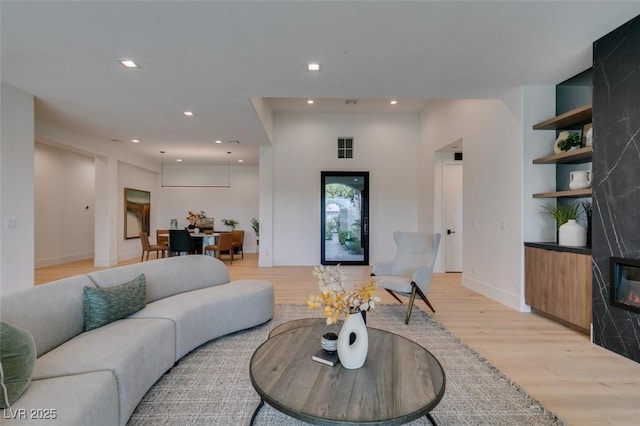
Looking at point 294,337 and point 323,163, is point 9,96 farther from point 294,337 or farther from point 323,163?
point 323,163

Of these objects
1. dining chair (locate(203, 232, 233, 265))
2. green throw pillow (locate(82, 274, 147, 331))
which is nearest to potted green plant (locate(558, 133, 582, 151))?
green throw pillow (locate(82, 274, 147, 331))

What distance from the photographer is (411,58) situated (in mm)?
3119

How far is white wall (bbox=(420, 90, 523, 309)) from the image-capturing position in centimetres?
408

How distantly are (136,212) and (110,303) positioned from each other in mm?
7262

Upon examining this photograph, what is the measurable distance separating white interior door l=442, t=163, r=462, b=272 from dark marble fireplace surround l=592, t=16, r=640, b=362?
3.53 m

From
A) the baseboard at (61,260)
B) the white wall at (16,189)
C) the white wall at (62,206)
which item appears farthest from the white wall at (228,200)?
the white wall at (16,189)

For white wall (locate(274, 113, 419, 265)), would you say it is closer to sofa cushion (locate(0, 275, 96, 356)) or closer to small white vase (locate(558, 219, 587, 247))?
small white vase (locate(558, 219, 587, 247))

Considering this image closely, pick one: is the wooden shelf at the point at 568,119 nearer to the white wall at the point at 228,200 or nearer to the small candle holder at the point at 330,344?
the small candle holder at the point at 330,344

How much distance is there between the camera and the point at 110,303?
2.27m

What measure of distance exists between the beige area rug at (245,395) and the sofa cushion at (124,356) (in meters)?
0.15

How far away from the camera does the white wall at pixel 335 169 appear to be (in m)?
7.29

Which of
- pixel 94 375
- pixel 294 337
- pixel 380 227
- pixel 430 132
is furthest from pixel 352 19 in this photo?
pixel 380 227

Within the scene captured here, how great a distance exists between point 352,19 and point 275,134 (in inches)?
195

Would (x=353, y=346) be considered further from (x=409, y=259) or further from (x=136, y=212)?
(x=136, y=212)
